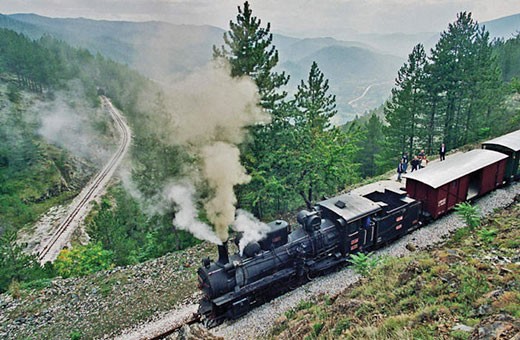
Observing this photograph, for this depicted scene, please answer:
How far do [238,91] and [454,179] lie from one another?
459 inches

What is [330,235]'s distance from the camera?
42.9 ft

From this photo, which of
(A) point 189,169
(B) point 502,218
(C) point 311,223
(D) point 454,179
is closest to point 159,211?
(A) point 189,169

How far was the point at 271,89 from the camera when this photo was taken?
18453mm

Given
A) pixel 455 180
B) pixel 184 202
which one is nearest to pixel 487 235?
pixel 455 180

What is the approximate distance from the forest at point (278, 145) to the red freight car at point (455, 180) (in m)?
5.71

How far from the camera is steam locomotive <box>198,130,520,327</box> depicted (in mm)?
11070

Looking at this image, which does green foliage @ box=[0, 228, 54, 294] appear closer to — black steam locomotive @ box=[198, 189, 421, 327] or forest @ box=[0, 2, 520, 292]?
forest @ box=[0, 2, 520, 292]

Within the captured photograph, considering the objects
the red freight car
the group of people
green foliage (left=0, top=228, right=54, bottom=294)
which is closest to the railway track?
green foliage (left=0, top=228, right=54, bottom=294)

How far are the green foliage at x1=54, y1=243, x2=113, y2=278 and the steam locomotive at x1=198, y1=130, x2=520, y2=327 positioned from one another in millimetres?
11448

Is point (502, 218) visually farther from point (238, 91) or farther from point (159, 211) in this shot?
point (159, 211)

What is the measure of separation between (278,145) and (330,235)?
8.11 m

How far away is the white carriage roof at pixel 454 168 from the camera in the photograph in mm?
15836

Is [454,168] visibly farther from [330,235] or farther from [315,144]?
[330,235]

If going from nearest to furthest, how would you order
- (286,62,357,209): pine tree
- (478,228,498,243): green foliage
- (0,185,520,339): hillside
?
(0,185,520,339): hillside → (478,228,498,243): green foliage → (286,62,357,209): pine tree
